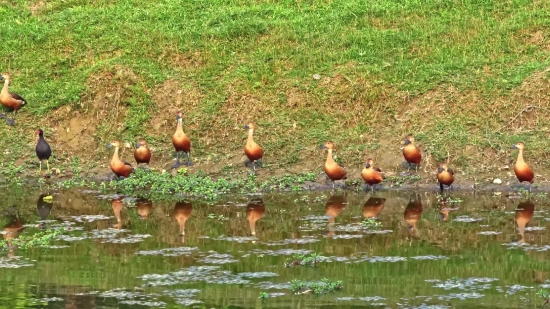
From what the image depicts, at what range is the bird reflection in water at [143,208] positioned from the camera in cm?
1392

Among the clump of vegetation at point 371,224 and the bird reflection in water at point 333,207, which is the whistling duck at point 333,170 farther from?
the clump of vegetation at point 371,224

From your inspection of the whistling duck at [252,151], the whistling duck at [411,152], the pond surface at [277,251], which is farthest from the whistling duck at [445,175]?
the whistling duck at [252,151]

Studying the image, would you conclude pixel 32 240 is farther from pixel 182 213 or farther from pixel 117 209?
pixel 182 213

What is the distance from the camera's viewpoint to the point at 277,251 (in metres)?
11.8

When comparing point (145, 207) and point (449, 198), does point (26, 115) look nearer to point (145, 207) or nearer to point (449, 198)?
point (145, 207)

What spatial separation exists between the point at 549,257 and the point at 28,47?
11413 millimetres

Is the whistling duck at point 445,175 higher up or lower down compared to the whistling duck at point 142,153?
lower down

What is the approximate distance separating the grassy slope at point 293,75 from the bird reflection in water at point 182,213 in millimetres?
2113

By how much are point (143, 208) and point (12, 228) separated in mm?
1880

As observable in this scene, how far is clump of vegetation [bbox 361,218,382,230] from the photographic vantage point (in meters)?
12.9

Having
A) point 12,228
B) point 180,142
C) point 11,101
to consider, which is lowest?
Answer: point 12,228

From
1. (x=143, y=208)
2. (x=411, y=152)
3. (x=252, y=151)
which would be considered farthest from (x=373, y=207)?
(x=143, y=208)

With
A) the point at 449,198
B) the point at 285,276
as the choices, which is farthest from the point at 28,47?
the point at 285,276

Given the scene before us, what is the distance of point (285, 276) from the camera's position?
10719 millimetres
